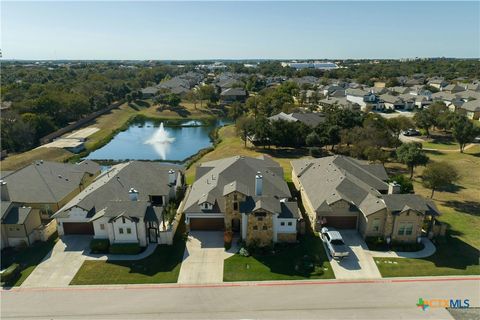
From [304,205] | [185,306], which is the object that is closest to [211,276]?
[185,306]

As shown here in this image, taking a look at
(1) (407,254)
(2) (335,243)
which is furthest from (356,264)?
(1) (407,254)

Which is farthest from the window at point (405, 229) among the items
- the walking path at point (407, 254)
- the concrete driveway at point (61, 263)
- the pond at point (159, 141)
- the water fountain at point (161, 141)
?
the water fountain at point (161, 141)

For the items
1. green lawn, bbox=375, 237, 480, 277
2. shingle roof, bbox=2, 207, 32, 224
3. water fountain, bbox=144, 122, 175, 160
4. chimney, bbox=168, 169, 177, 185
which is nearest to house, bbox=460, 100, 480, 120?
green lawn, bbox=375, 237, 480, 277

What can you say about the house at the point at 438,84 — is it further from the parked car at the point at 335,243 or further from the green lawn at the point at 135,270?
the green lawn at the point at 135,270

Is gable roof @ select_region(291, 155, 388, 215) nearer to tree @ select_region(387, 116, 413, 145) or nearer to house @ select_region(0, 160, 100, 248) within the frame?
tree @ select_region(387, 116, 413, 145)

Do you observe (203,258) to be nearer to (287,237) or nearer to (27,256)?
(287,237)

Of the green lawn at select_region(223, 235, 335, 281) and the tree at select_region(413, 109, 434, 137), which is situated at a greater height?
the tree at select_region(413, 109, 434, 137)
